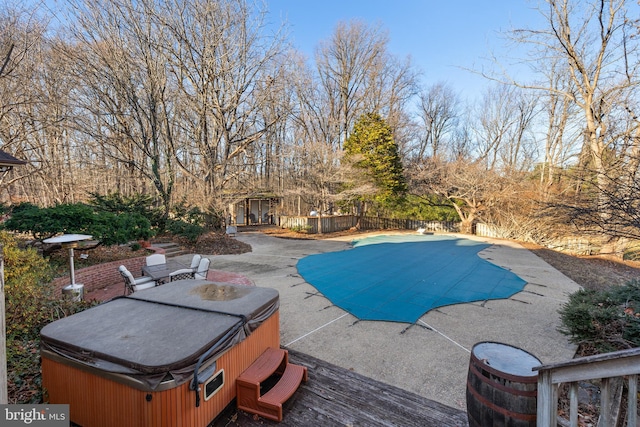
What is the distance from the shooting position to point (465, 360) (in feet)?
13.2

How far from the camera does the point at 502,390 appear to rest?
2.15 meters

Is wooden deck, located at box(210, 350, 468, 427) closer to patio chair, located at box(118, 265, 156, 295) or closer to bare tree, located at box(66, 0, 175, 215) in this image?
patio chair, located at box(118, 265, 156, 295)

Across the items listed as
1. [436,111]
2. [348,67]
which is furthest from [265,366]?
[436,111]

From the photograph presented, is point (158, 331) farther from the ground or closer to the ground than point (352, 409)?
farther from the ground

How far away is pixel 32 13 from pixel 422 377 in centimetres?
1450

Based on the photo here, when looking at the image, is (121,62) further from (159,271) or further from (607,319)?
(607,319)

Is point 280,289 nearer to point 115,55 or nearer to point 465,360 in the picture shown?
point 465,360

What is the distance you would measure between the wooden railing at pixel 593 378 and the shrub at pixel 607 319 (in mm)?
1911

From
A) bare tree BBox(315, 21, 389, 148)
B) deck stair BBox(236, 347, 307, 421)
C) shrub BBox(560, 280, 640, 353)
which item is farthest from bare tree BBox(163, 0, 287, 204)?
shrub BBox(560, 280, 640, 353)

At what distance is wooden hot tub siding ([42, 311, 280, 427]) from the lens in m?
2.23

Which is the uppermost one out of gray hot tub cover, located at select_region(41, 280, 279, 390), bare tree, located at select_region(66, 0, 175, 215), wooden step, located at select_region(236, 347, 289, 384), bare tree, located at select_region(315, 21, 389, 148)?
bare tree, located at select_region(315, 21, 389, 148)

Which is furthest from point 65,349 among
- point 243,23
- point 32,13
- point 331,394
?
point 243,23

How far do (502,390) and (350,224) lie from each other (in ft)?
62.5

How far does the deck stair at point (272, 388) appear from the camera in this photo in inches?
109
